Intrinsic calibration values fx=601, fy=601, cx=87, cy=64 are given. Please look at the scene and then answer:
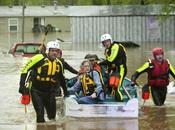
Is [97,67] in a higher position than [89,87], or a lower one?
higher

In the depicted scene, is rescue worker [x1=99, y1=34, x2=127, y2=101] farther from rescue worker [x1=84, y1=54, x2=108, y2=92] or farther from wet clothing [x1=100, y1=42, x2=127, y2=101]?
rescue worker [x1=84, y1=54, x2=108, y2=92]

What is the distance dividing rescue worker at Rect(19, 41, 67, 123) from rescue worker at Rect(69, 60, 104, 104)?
979mm

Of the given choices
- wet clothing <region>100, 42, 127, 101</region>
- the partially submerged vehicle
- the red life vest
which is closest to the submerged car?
the red life vest

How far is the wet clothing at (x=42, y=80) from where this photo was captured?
11.9 meters

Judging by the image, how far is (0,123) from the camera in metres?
12.5

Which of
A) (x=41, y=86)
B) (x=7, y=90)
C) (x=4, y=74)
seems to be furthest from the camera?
(x=4, y=74)

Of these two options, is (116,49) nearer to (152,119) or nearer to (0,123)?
(152,119)

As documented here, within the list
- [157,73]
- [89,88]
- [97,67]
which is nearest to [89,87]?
[89,88]

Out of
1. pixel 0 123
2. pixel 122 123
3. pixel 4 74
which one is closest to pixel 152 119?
pixel 122 123

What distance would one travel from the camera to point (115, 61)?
13.9 m

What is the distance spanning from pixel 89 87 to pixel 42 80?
5.90ft

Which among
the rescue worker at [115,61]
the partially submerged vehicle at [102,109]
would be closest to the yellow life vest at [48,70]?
the partially submerged vehicle at [102,109]

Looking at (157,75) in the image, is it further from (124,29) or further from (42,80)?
(124,29)

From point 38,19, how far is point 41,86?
265 feet
